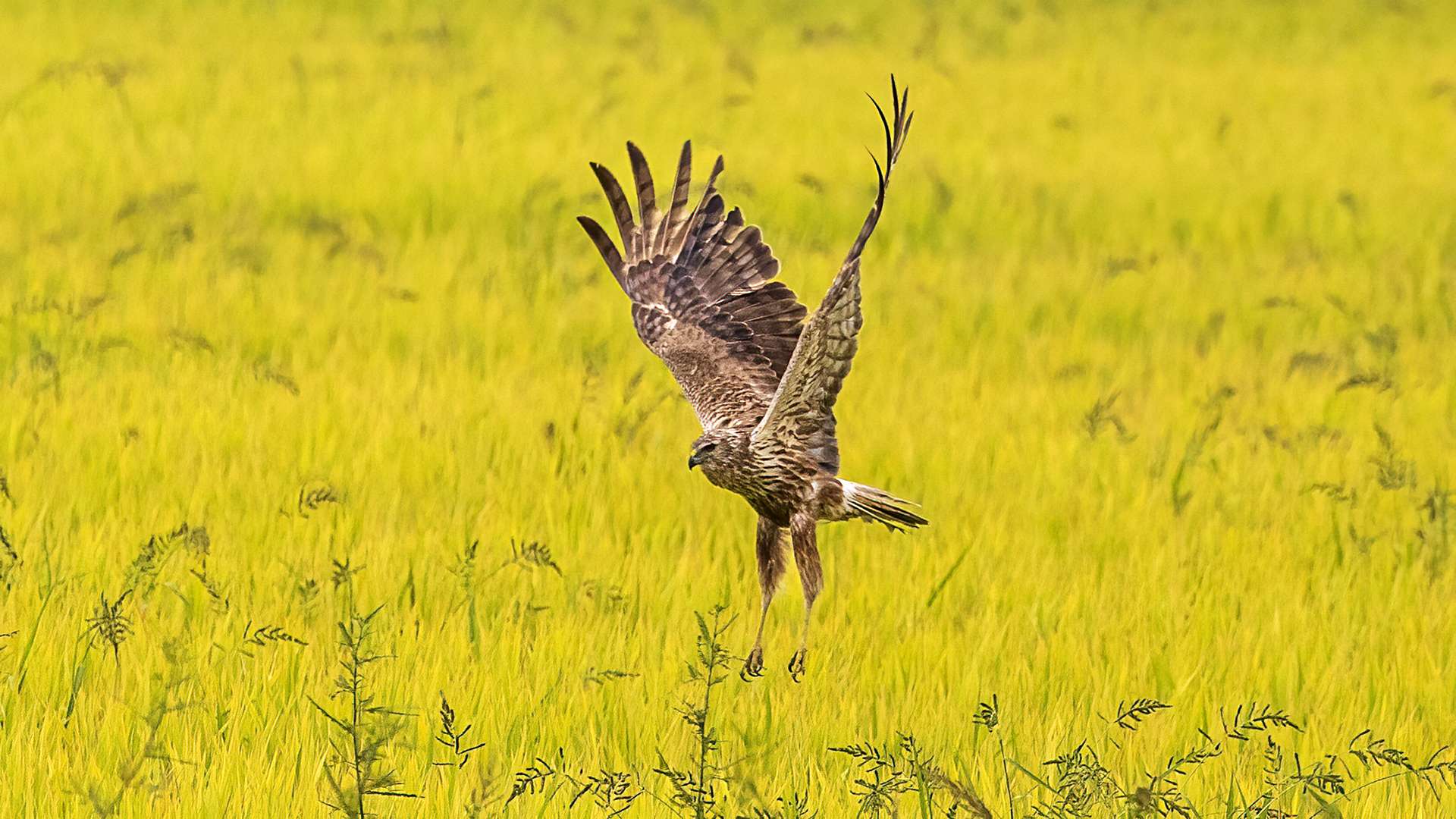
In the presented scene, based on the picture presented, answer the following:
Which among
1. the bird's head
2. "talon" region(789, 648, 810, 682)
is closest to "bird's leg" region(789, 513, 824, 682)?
"talon" region(789, 648, 810, 682)

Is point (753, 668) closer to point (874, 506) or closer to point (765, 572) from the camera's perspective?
point (765, 572)

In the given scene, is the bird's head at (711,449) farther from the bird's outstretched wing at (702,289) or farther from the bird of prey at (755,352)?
the bird's outstretched wing at (702,289)

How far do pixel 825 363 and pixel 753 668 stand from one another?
0.83 meters

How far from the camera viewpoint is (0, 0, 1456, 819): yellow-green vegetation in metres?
4.38

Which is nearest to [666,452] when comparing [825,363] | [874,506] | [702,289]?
[702,289]

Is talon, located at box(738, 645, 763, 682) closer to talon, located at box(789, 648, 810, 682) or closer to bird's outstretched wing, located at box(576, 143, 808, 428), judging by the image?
talon, located at box(789, 648, 810, 682)

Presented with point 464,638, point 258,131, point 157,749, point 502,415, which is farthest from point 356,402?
point 258,131

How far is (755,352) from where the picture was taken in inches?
235

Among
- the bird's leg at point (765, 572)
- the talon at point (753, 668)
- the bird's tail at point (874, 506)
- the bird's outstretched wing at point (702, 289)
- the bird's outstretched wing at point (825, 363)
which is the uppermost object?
the bird's outstretched wing at point (702, 289)

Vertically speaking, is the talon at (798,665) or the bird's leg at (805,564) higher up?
the bird's leg at (805,564)

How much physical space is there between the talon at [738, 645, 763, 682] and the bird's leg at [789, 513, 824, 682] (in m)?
0.08

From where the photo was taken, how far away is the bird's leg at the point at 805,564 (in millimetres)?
4844

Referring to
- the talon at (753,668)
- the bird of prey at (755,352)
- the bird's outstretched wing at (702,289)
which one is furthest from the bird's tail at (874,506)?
the bird's outstretched wing at (702,289)

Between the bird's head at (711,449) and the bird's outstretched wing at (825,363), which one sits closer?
the bird's outstretched wing at (825,363)
